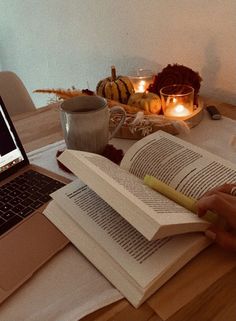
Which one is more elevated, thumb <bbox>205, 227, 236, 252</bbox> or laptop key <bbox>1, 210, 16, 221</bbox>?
thumb <bbox>205, 227, 236, 252</bbox>

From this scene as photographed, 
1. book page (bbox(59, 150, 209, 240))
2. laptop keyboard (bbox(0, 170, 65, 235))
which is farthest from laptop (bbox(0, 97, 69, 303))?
book page (bbox(59, 150, 209, 240))

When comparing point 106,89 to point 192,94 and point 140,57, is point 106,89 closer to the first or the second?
point 192,94

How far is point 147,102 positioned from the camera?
95 centimetres

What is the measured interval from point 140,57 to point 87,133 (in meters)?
0.66

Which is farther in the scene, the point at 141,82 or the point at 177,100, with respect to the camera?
the point at 141,82

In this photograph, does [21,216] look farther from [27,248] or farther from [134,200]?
[134,200]

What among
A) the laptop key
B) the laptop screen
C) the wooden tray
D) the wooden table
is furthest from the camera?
the wooden tray

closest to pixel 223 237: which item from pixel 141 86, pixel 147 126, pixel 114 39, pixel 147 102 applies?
pixel 147 126

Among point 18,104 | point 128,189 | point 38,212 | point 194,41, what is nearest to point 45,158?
point 38,212

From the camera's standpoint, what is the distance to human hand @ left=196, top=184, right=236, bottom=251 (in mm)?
531

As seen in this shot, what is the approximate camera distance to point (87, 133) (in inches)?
29.5

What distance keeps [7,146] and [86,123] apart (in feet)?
0.57

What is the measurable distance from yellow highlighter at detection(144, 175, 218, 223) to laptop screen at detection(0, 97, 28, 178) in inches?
11.8

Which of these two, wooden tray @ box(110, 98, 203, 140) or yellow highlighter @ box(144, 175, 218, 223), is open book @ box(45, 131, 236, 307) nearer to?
yellow highlighter @ box(144, 175, 218, 223)
